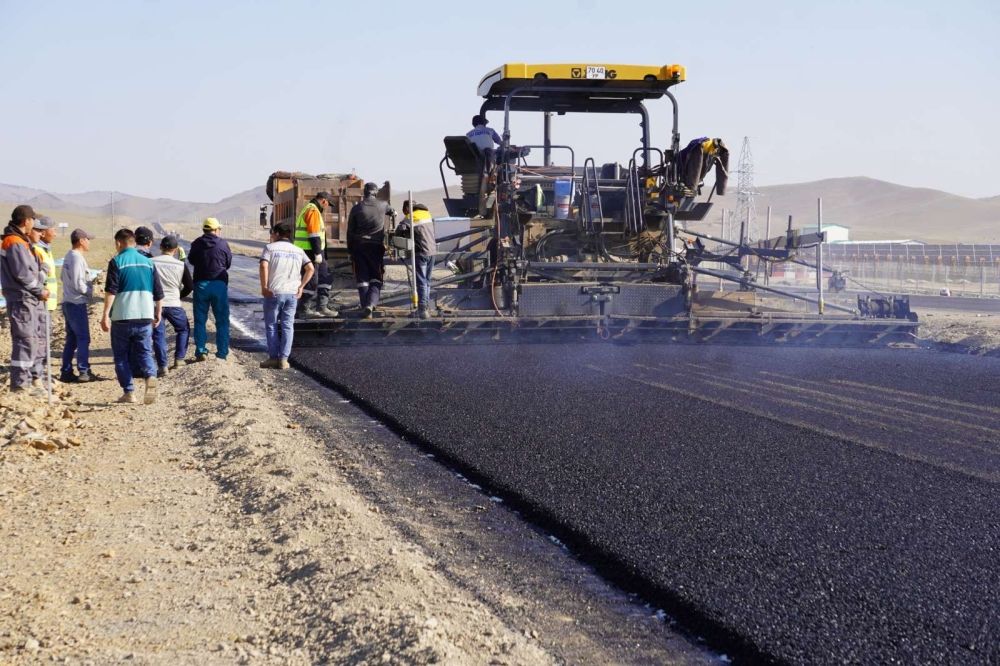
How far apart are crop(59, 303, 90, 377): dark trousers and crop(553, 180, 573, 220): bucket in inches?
209

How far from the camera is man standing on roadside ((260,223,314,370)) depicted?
31.4 feet

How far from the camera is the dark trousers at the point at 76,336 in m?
8.76

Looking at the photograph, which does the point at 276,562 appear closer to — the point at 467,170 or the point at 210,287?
the point at 210,287

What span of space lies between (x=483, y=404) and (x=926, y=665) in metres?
4.58

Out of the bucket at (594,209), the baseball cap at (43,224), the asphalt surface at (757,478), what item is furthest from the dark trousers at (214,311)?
the bucket at (594,209)

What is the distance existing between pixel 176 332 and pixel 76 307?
104cm

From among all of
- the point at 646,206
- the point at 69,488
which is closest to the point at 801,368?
the point at 646,206

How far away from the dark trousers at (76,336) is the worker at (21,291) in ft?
2.42

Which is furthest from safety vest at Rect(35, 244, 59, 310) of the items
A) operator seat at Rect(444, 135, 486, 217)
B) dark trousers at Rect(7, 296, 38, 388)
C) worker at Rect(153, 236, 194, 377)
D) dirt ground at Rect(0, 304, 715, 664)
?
operator seat at Rect(444, 135, 486, 217)

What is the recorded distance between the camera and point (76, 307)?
877 cm

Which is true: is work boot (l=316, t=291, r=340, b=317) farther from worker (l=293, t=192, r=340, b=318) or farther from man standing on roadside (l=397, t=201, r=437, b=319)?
man standing on roadside (l=397, t=201, r=437, b=319)

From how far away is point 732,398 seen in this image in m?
7.84

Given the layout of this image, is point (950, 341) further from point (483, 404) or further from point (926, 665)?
point (926, 665)

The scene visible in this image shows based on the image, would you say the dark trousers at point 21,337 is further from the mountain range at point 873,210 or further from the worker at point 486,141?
the mountain range at point 873,210
